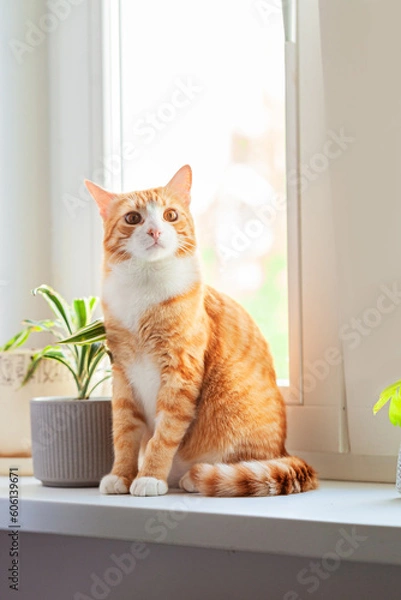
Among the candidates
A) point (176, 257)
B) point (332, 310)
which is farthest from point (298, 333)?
point (176, 257)

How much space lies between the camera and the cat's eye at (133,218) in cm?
132

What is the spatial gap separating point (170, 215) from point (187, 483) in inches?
16.5

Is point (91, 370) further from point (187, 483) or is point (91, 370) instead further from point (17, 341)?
point (187, 483)

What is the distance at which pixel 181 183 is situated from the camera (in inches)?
53.2

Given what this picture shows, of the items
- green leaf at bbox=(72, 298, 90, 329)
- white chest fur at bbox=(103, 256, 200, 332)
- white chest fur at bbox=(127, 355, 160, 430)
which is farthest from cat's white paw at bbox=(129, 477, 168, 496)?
green leaf at bbox=(72, 298, 90, 329)

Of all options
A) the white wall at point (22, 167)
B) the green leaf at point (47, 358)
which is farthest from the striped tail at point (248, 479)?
the white wall at point (22, 167)

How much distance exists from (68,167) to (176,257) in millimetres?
520

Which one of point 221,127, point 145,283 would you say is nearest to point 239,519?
point 145,283

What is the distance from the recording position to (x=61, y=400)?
142 cm

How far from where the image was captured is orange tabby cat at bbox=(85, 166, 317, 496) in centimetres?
127

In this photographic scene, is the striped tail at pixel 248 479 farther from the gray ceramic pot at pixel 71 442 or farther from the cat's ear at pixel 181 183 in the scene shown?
the cat's ear at pixel 181 183

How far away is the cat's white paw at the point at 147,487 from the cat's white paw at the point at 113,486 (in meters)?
0.03

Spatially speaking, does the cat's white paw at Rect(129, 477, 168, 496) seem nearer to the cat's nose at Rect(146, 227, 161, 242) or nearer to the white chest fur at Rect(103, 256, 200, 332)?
the white chest fur at Rect(103, 256, 200, 332)

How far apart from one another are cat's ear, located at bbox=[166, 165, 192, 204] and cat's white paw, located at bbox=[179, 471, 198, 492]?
1.43 feet
